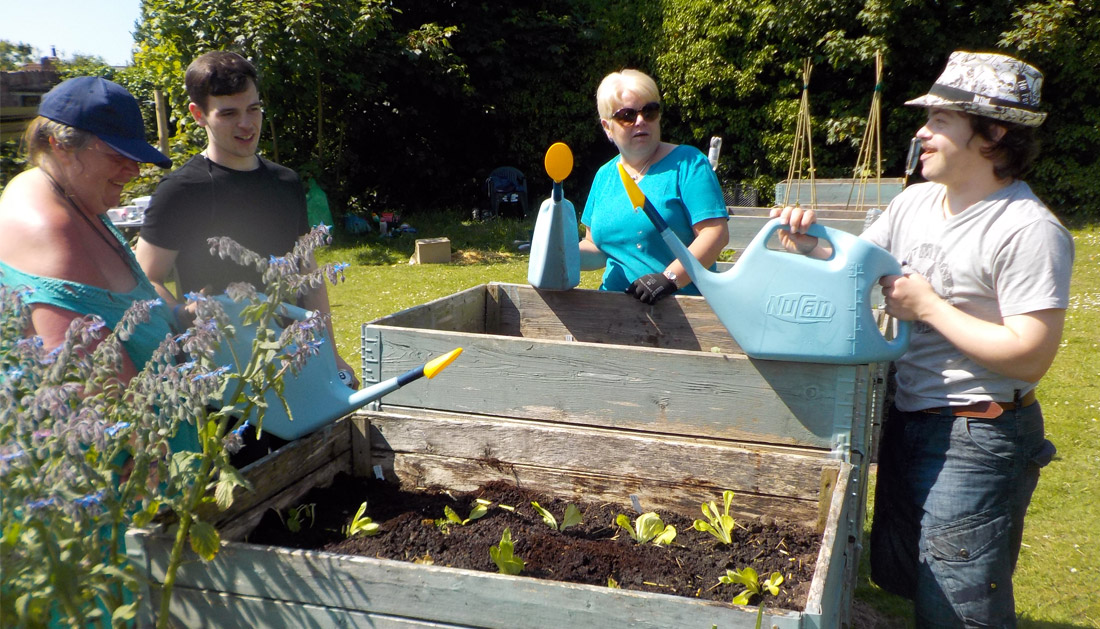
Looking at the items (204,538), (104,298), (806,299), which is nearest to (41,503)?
(204,538)

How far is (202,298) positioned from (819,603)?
94 cm

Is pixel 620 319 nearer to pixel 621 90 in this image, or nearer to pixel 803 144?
pixel 621 90

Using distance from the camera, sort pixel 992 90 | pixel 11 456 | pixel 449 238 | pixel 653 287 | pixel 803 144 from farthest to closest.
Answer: pixel 449 238
pixel 803 144
pixel 653 287
pixel 992 90
pixel 11 456

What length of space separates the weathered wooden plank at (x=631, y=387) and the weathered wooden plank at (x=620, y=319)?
2.16 ft

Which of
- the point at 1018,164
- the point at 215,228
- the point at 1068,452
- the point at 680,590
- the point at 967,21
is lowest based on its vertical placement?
the point at 1068,452

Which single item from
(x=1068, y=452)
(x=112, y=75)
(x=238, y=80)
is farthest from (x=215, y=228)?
(x=112, y=75)

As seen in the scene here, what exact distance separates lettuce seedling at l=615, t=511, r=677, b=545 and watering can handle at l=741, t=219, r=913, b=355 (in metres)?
0.56

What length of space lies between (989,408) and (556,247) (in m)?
1.26

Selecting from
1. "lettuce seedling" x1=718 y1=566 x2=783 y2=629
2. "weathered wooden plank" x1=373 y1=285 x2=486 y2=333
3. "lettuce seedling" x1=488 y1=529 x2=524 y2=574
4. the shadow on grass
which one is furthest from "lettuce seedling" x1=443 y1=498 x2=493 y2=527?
the shadow on grass

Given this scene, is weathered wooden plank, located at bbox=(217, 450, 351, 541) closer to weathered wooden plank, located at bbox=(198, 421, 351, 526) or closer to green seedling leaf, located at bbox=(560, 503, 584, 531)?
weathered wooden plank, located at bbox=(198, 421, 351, 526)

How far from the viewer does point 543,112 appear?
13367 millimetres

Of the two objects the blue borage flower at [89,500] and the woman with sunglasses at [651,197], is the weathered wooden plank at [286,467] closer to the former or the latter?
the blue borage flower at [89,500]

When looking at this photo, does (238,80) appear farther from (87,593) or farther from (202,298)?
(87,593)

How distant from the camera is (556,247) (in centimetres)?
252
